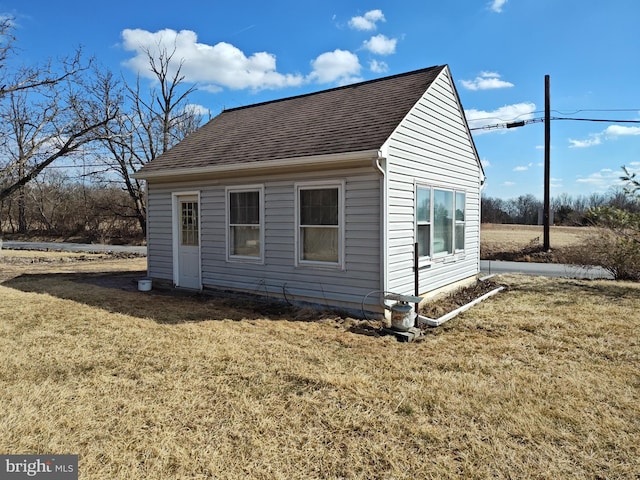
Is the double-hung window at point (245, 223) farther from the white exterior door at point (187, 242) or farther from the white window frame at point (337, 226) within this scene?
the white exterior door at point (187, 242)

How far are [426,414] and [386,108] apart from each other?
5.97 m

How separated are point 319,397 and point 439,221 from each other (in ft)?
18.7

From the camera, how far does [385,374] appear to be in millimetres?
4539

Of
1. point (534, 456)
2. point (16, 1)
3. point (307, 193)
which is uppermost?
point (16, 1)

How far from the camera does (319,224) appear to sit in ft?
24.5

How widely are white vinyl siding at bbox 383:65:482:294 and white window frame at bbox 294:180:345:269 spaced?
0.82 metres

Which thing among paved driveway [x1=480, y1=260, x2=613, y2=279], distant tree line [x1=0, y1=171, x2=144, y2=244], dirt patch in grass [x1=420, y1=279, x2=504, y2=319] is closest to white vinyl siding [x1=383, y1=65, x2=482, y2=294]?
dirt patch in grass [x1=420, y1=279, x2=504, y2=319]

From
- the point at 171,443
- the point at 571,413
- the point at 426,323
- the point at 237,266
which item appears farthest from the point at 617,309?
the point at 171,443

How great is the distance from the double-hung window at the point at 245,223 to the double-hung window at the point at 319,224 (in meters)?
0.99

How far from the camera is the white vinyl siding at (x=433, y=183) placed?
7.05 metres

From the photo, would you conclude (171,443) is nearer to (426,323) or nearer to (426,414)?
(426,414)

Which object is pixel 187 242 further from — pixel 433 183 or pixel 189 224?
pixel 433 183

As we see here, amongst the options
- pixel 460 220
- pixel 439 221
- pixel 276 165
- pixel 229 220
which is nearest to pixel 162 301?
pixel 229 220

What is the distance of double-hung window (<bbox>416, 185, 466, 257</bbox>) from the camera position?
26.2 feet
